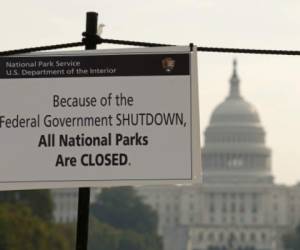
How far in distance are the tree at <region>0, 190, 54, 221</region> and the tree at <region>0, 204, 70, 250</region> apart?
269 centimetres

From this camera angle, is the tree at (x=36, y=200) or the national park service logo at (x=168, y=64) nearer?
the national park service logo at (x=168, y=64)

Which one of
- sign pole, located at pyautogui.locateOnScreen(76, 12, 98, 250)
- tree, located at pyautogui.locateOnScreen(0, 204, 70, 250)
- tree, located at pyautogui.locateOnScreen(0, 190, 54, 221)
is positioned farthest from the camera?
tree, located at pyautogui.locateOnScreen(0, 190, 54, 221)

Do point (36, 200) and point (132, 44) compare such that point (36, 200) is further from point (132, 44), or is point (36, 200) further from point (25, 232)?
point (132, 44)

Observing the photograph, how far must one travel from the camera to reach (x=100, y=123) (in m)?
11.4

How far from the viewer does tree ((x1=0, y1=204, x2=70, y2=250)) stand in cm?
12175

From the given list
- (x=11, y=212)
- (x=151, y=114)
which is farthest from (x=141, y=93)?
(x=11, y=212)

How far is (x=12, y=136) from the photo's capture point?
1147cm

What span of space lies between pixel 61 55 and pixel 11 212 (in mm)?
123513

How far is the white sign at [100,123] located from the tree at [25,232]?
4077 inches

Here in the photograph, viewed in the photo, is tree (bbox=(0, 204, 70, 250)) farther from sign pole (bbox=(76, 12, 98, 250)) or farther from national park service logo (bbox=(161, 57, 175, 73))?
national park service logo (bbox=(161, 57, 175, 73))

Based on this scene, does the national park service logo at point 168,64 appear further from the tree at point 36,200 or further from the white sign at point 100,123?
the tree at point 36,200

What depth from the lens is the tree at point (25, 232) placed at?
121750 mm

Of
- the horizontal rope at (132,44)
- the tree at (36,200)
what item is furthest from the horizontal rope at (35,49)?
the tree at (36,200)

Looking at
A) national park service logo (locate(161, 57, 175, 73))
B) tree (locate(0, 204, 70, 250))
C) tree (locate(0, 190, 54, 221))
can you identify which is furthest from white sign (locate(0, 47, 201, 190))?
tree (locate(0, 190, 54, 221))
